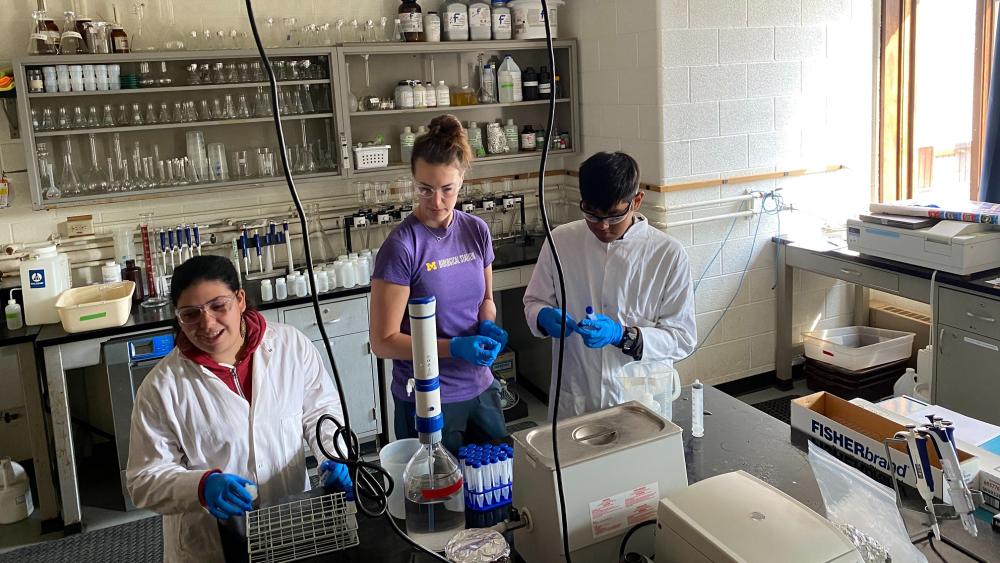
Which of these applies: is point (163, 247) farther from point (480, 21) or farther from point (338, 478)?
point (338, 478)

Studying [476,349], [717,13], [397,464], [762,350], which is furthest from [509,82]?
[397,464]

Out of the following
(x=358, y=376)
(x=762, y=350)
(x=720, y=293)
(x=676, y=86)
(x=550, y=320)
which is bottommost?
(x=762, y=350)

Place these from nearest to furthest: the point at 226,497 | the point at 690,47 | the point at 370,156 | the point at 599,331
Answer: the point at 226,497 < the point at 599,331 < the point at 690,47 < the point at 370,156

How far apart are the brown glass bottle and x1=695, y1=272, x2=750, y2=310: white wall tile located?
6.23 feet

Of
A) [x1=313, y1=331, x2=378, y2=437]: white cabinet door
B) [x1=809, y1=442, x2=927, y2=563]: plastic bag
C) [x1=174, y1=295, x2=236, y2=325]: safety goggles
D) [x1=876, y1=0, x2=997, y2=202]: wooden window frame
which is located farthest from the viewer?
[x1=876, y1=0, x2=997, y2=202]: wooden window frame

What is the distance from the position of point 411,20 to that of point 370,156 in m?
0.71

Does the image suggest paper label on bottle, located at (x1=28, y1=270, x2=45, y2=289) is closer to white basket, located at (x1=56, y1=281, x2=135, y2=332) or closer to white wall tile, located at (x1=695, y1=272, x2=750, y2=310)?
white basket, located at (x1=56, y1=281, x2=135, y2=332)

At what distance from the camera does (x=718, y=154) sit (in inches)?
160

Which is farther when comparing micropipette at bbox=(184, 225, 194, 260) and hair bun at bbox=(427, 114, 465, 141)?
micropipette at bbox=(184, 225, 194, 260)

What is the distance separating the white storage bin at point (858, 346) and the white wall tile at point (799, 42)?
148cm

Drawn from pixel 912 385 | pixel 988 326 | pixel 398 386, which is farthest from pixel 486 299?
pixel 912 385

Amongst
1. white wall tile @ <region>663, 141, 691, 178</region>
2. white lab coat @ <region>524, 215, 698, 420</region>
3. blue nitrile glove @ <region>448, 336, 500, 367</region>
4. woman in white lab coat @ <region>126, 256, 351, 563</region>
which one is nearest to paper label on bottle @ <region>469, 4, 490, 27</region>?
white wall tile @ <region>663, 141, 691, 178</region>

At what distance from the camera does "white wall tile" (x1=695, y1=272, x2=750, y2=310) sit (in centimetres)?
421

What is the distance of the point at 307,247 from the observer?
3.35ft
